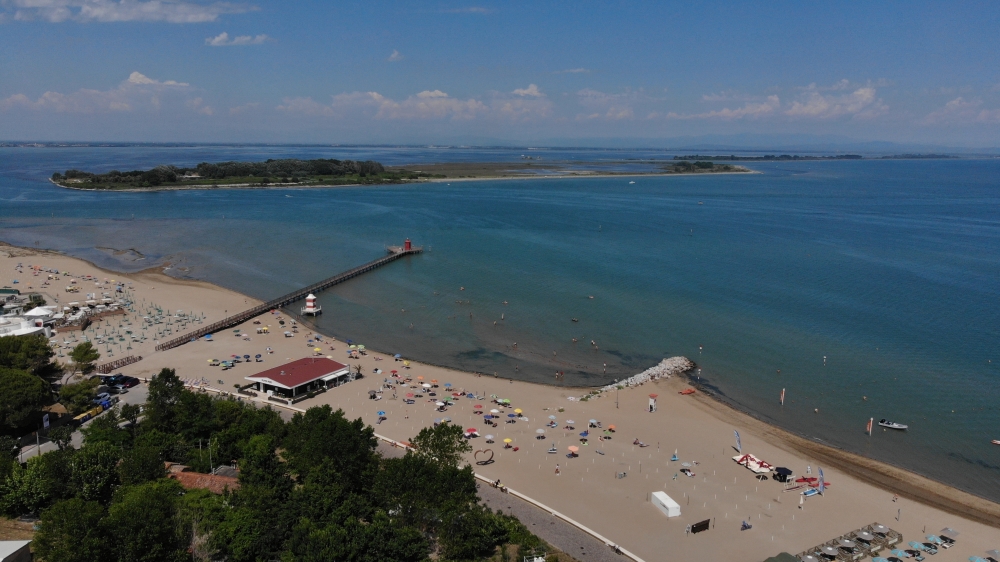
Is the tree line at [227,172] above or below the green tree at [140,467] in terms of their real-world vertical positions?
above

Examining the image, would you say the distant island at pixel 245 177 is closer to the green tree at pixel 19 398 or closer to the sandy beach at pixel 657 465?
the sandy beach at pixel 657 465

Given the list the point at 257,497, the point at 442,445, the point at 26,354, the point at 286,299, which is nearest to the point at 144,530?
the point at 257,497

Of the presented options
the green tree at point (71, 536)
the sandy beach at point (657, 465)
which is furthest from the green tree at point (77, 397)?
the green tree at point (71, 536)

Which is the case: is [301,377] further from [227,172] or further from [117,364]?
[227,172]

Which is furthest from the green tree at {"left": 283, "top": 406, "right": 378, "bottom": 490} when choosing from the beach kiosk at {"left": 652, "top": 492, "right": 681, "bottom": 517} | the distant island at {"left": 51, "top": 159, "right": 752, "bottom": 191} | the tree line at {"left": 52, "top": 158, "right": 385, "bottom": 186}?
the tree line at {"left": 52, "top": 158, "right": 385, "bottom": 186}

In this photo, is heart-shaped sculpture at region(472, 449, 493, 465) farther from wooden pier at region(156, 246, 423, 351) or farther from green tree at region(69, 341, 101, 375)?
wooden pier at region(156, 246, 423, 351)

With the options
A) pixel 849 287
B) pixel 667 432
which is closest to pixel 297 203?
pixel 849 287
